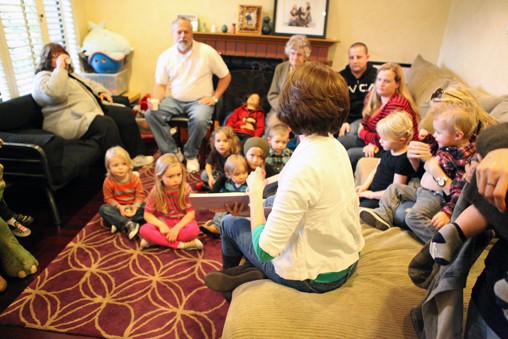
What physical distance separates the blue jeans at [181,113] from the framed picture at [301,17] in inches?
53.6

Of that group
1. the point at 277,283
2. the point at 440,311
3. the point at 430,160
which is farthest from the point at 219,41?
the point at 440,311

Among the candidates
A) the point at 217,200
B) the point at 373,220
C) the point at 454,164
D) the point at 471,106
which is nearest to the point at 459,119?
the point at 471,106

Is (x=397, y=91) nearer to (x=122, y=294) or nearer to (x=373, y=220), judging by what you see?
(x=373, y=220)

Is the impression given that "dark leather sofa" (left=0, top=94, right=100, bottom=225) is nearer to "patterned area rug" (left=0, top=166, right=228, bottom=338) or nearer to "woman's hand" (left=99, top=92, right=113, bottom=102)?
"patterned area rug" (left=0, top=166, right=228, bottom=338)

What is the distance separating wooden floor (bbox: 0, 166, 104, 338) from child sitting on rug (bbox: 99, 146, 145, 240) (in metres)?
0.27

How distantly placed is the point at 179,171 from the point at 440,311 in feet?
5.41

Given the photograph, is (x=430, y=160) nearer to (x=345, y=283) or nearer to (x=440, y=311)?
(x=345, y=283)

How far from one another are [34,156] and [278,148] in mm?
1684

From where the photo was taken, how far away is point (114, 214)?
2.45 metres

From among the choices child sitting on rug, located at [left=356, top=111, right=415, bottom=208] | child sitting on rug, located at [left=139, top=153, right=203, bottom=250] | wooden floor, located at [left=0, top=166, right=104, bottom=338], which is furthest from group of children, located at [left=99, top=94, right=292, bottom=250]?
child sitting on rug, located at [left=356, top=111, right=415, bottom=208]

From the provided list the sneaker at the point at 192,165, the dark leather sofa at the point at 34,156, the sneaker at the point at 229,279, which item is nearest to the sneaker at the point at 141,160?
the sneaker at the point at 192,165

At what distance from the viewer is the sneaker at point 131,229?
7.78ft

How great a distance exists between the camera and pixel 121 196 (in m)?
2.54

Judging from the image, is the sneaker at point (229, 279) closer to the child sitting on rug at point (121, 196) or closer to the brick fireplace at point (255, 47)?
the child sitting on rug at point (121, 196)
